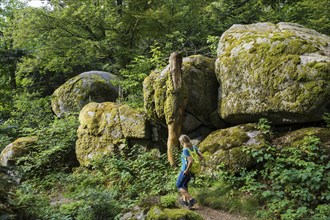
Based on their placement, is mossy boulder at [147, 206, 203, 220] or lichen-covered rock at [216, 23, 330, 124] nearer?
mossy boulder at [147, 206, 203, 220]

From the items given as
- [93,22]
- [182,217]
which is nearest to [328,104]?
[182,217]

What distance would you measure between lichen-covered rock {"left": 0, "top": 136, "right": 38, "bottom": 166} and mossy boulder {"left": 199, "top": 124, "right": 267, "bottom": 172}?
7.54 meters

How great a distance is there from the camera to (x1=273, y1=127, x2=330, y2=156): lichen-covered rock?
7220 millimetres

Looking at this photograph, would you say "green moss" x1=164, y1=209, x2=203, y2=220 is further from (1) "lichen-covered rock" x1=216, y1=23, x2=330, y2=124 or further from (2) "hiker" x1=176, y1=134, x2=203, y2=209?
(1) "lichen-covered rock" x1=216, y1=23, x2=330, y2=124

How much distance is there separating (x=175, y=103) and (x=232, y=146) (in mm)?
2285

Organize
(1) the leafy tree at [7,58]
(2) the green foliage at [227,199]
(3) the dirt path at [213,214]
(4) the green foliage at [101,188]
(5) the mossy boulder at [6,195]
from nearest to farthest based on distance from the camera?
(5) the mossy boulder at [6,195] < (4) the green foliage at [101,188] < (3) the dirt path at [213,214] < (2) the green foliage at [227,199] < (1) the leafy tree at [7,58]

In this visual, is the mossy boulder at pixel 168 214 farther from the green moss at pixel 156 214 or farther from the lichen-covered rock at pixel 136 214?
the lichen-covered rock at pixel 136 214

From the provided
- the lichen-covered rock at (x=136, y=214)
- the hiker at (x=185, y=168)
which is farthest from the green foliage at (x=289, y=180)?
the lichen-covered rock at (x=136, y=214)

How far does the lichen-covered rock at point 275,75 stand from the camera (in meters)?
7.55

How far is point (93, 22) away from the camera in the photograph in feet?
42.6

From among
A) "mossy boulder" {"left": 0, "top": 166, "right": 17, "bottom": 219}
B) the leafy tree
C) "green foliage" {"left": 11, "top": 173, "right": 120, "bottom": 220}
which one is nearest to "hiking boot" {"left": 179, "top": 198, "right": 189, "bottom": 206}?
"green foliage" {"left": 11, "top": 173, "right": 120, "bottom": 220}

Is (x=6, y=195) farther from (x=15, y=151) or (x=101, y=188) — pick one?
(x=15, y=151)

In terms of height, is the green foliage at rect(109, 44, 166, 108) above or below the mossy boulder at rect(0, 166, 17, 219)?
above

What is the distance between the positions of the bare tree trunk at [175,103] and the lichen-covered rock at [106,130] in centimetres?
123
